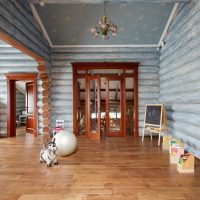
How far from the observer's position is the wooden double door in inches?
287

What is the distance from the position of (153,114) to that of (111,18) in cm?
321

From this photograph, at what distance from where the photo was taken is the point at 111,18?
6.34 m

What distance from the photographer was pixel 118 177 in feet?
12.0

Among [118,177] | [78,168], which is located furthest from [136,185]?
[78,168]

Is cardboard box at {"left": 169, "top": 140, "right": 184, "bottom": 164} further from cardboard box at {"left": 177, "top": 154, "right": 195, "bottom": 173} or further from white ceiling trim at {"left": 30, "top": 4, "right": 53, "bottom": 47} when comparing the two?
white ceiling trim at {"left": 30, "top": 4, "right": 53, "bottom": 47}

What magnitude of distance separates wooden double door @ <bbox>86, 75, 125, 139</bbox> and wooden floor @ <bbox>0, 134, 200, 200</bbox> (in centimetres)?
189

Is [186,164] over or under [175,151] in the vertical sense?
under

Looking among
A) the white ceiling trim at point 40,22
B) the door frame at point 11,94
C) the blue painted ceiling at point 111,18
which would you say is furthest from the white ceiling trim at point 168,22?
the door frame at point 11,94

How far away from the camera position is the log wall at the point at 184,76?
4848 millimetres

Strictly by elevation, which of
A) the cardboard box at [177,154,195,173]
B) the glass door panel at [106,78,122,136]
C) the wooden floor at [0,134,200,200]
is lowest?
the wooden floor at [0,134,200,200]

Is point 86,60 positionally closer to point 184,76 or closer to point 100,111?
point 100,111

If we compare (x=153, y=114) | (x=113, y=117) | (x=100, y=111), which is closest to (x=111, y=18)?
(x=100, y=111)

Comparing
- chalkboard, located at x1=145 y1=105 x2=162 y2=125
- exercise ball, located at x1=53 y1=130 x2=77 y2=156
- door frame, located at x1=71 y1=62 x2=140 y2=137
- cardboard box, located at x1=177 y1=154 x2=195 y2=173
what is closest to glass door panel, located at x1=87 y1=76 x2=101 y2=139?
door frame, located at x1=71 y1=62 x2=140 y2=137

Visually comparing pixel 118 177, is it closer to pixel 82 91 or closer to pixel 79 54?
pixel 79 54
